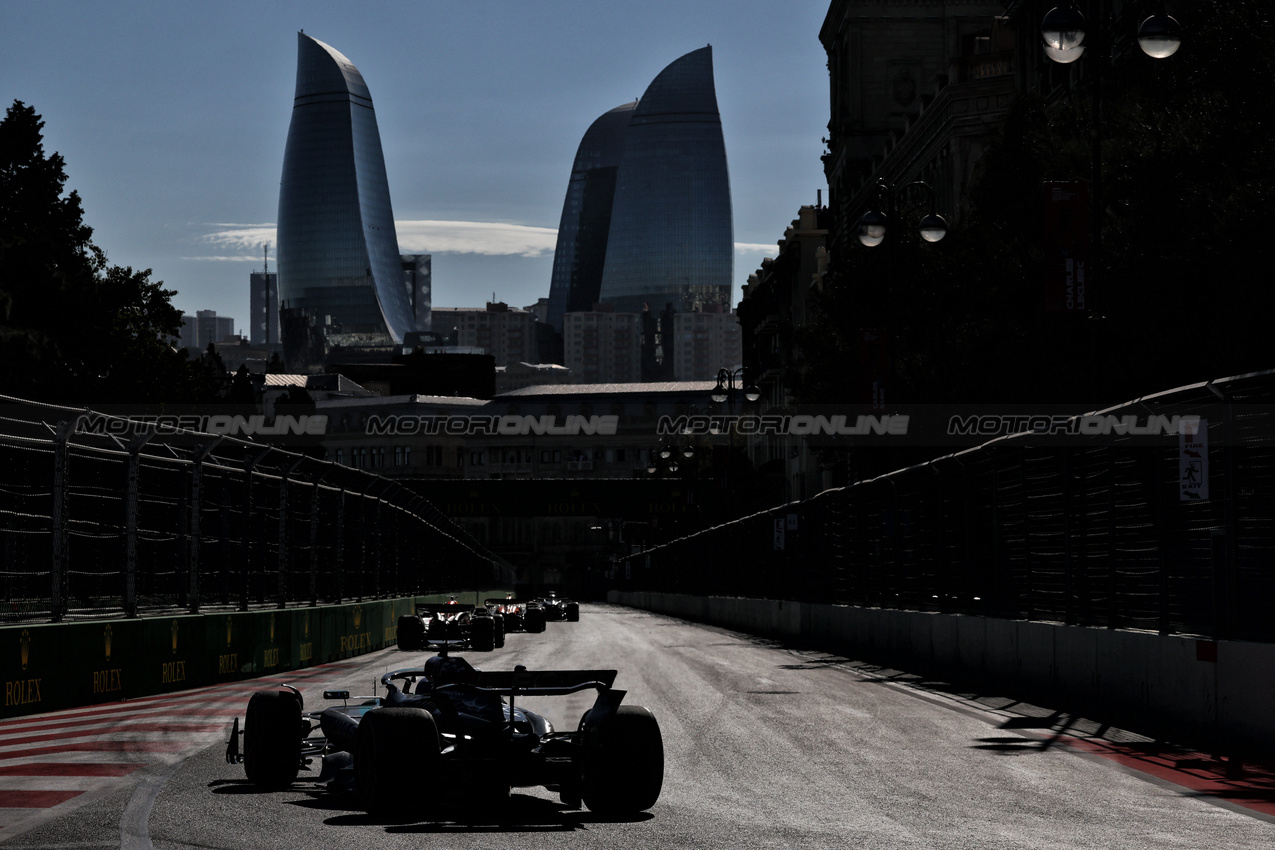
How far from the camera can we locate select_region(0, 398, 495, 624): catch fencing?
14719mm

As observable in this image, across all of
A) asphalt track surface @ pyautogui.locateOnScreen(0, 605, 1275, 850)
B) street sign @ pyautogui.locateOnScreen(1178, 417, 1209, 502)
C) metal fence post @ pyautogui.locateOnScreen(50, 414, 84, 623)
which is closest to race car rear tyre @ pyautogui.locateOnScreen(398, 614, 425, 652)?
asphalt track surface @ pyautogui.locateOnScreen(0, 605, 1275, 850)

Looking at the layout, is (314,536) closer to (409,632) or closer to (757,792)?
(409,632)

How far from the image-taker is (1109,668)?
14.4 meters

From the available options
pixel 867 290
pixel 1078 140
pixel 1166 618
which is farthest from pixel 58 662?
pixel 867 290

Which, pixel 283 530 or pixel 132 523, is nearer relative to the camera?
pixel 132 523

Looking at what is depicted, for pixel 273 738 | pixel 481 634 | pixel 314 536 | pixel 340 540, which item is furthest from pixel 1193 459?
pixel 340 540

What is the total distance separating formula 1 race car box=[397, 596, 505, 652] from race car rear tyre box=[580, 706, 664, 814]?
55.3ft

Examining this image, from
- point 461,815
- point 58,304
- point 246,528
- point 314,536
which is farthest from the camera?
point 58,304

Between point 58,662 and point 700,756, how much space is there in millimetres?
6898

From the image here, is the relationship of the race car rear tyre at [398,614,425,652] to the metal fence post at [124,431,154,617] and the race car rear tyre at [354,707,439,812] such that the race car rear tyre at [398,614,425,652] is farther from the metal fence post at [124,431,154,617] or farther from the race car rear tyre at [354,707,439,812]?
the race car rear tyre at [354,707,439,812]

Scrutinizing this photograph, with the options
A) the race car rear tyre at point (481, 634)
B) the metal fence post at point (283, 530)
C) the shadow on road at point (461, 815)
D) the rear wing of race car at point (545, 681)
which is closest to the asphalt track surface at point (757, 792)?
the shadow on road at point (461, 815)

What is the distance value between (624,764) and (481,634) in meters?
20.5

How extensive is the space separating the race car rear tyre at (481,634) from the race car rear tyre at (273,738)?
61.7 feet

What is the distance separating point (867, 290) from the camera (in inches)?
1583
